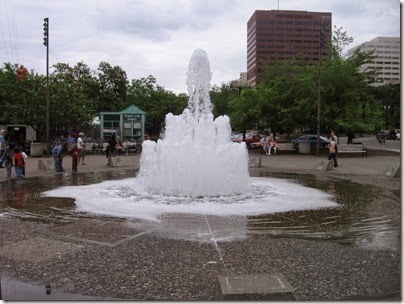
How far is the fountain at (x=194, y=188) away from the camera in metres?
9.53

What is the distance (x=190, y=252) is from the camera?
6.04 meters

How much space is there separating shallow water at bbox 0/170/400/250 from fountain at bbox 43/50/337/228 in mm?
443

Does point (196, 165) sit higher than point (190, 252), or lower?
higher

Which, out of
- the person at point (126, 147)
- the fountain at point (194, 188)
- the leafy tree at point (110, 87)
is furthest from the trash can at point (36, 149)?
the leafy tree at point (110, 87)

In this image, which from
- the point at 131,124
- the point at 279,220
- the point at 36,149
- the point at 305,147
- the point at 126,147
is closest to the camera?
the point at 279,220

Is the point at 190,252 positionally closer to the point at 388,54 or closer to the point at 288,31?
the point at 388,54

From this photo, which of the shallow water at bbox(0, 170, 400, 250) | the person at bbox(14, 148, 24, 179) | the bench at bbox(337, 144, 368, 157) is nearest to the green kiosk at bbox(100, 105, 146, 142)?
the bench at bbox(337, 144, 368, 157)

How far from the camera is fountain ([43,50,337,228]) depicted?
31.3 ft

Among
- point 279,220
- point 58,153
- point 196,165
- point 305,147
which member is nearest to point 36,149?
point 58,153

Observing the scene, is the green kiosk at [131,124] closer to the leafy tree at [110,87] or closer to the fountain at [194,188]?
the fountain at [194,188]

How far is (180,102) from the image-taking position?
58250 mm

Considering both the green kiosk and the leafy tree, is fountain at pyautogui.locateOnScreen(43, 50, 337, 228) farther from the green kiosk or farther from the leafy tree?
the leafy tree

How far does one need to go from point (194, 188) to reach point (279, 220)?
3.46 metres

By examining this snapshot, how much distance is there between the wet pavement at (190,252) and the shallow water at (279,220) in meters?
0.02
